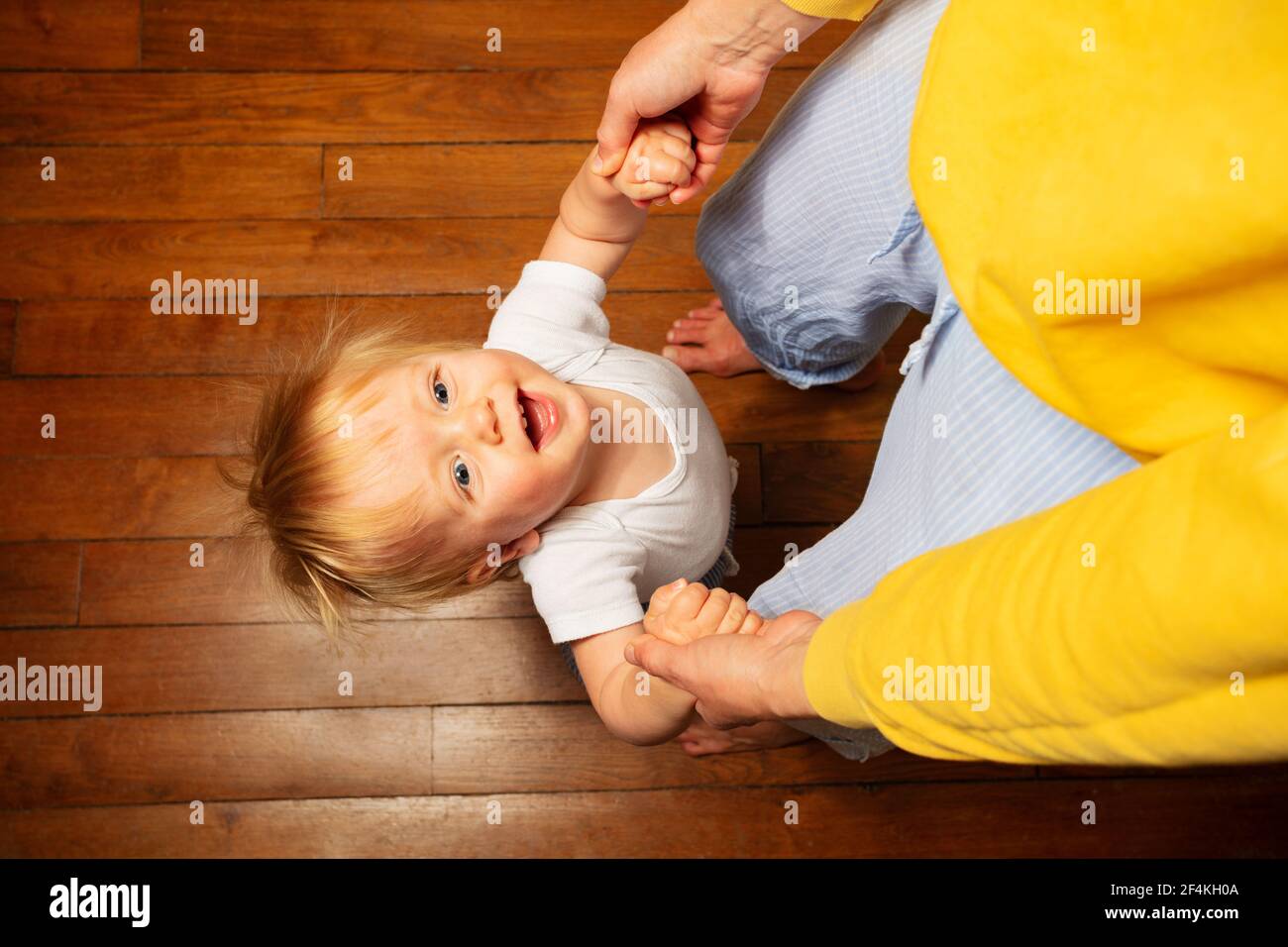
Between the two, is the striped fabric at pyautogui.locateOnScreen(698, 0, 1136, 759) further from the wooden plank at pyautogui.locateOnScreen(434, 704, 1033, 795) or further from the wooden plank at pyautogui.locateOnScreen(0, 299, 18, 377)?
the wooden plank at pyautogui.locateOnScreen(0, 299, 18, 377)

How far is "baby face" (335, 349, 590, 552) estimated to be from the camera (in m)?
0.89

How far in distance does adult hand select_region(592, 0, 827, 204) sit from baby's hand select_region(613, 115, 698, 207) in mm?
10

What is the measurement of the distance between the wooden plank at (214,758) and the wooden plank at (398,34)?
3.08 feet

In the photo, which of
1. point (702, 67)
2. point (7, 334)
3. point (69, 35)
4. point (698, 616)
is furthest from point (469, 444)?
point (69, 35)

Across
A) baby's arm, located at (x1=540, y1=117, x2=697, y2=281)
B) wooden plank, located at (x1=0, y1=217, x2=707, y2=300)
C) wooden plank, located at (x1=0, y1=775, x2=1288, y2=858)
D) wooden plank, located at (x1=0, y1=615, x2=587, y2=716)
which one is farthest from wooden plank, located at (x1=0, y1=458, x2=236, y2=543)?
baby's arm, located at (x1=540, y1=117, x2=697, y2=281)

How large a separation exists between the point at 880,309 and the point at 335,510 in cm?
57

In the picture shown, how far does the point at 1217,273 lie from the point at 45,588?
4.50ft

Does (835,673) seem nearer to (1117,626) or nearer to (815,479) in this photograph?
(1117,626)

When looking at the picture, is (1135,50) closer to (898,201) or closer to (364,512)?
(898,201)

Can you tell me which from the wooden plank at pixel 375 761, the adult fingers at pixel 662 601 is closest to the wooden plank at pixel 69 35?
the wooden plank at pixel 375 761

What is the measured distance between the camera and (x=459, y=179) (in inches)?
55.1

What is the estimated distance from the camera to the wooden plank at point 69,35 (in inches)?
56.5
